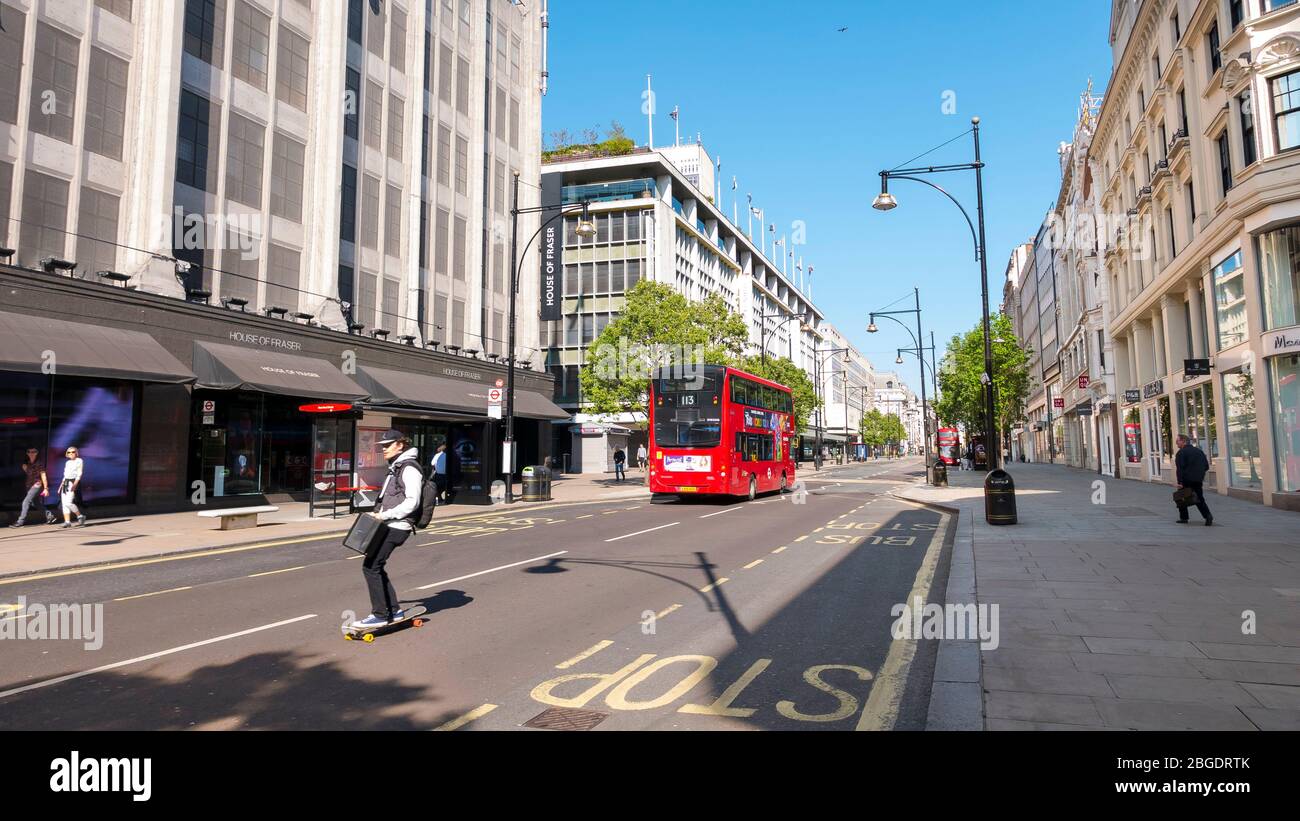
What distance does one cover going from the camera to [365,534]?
6.52 m

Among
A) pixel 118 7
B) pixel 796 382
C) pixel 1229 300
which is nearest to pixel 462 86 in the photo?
pixel 118 7

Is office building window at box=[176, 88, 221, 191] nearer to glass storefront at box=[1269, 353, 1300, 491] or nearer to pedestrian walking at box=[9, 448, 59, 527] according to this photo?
pedestrian walking at box=[9, 448, 59, 527]

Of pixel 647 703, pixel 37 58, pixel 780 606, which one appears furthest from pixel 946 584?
pixel 37 58

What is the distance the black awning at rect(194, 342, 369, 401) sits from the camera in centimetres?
1888

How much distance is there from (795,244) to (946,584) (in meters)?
97.9

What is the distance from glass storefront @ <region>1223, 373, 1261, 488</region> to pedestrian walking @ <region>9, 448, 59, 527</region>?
95.5 feet

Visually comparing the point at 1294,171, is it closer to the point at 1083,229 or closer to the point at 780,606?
the point at 780,606

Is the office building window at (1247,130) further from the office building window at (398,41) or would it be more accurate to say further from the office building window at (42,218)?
the office building window at (42,218)

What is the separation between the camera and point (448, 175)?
3231 cm

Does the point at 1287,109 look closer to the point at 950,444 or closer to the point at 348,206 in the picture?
the point at 348,206

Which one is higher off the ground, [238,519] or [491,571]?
[238,519]

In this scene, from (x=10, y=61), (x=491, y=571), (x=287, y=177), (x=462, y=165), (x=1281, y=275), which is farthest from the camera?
(x=462, y=165)

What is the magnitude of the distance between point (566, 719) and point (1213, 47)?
26297mm

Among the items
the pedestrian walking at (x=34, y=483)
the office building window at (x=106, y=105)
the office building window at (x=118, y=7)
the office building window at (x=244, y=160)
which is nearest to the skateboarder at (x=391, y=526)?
the pedestrian walking at (x=34, y=483)
